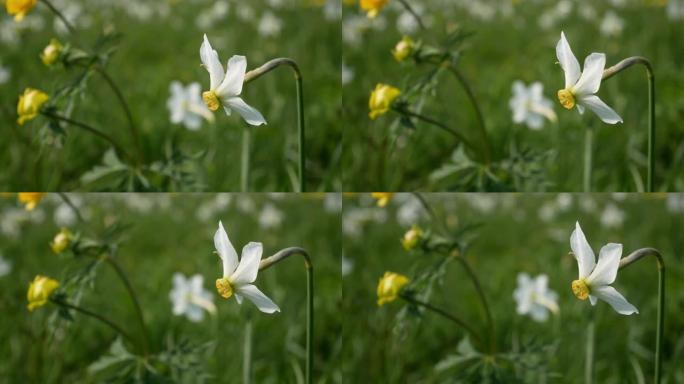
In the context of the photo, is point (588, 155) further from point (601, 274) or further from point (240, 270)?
point (240, 270)

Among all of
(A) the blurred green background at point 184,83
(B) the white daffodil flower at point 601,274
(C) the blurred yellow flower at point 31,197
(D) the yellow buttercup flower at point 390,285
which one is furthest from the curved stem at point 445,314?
(C) the blurred yellow flower at point 31,197

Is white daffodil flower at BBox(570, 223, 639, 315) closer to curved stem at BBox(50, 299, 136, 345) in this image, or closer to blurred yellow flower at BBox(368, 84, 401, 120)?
blurred yellow flower at BBox(368, 84, 401, 120)

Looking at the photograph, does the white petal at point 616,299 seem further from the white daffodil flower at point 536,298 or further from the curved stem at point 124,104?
the curved stem at point 124,104

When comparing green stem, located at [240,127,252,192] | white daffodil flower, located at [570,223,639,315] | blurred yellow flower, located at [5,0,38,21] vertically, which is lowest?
white daffodil flower, located at [570,223,639,315]

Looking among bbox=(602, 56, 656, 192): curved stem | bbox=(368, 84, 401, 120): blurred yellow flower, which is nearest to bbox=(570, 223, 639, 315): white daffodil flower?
A: bbox=(602, 56, 656, 192): curved stem

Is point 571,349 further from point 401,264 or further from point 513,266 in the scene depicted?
point 401,264
